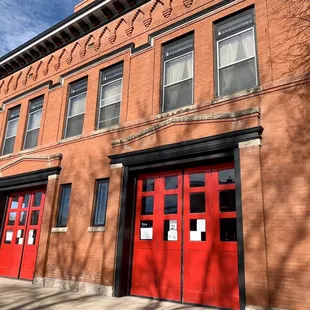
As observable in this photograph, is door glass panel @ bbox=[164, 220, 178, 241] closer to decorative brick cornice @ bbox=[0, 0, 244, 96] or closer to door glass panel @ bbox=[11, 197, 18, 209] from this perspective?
decorative brick cornice @ bbox=[0, 0, 244, 96]

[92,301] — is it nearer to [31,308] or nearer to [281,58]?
[31,308]

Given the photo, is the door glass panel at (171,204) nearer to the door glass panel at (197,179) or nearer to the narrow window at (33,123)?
the door glass panel at (197,179)

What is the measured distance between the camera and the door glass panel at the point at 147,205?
879cm

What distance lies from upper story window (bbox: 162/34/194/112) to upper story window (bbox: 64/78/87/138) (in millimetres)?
3652

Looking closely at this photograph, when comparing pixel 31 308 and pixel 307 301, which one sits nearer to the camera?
pixel 307 301

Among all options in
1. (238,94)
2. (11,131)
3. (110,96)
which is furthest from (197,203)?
(11,131)

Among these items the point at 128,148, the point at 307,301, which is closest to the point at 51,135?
the point at 128,148

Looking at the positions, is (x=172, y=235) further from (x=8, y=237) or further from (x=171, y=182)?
(x=8, y=237)

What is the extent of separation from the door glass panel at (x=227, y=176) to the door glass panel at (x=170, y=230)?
63.2 inches

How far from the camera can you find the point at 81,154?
35.4ft

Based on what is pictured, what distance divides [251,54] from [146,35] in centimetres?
387

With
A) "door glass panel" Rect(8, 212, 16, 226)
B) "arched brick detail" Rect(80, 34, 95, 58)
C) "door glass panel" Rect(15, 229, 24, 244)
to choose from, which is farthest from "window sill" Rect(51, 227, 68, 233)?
"arched brick detail" Rect(80, 34, 95, 58)

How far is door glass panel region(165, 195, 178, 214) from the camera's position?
8289 millimetres

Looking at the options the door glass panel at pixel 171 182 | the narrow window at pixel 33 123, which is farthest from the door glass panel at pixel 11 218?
the door glass panel at pixel 171 182
